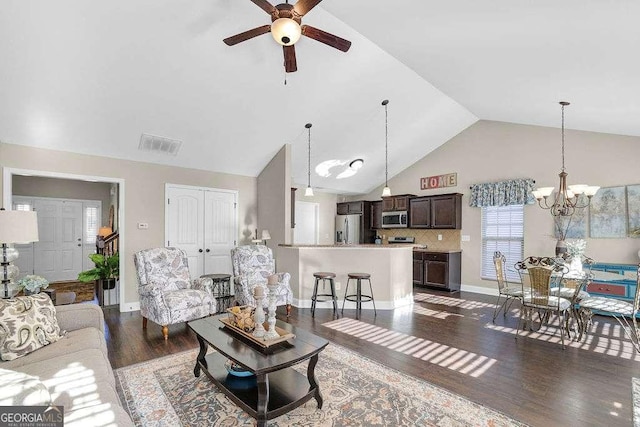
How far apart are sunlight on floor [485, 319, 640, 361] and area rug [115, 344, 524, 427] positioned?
Result: 84.2 inches

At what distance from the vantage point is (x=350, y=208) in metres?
8.88

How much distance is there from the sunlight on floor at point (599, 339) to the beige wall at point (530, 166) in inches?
60.0

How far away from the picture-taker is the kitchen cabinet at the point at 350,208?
28.4 feet

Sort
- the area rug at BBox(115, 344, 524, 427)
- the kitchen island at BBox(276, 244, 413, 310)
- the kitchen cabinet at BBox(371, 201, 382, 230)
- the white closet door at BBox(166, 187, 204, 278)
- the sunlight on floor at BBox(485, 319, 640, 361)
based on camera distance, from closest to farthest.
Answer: the area rug at BBox(115, 344, 524, 427)
the sunlight on floor at BBox(485, 319, 640, 361)
the kitchen island at BBox(276, 244, 413, 310)
the white closet door at BBox(166, 187, 204, 278)
the kitchen cabinet at BBox(371, 201, 382, 230)

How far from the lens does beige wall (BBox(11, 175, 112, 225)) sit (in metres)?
7.21

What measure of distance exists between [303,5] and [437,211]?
577cm

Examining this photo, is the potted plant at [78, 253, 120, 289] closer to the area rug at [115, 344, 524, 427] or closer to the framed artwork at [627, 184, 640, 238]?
the area rug at [115, 344, 524, 427]

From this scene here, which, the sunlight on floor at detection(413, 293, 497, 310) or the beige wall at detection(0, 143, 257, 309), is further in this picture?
the sunlight on floor at detection(413, 293, 497, 310)

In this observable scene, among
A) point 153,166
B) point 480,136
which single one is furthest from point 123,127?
point 480,136

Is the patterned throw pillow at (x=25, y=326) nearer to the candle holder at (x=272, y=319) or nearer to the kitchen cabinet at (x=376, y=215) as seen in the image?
the candle holder at (x=272, y=319)

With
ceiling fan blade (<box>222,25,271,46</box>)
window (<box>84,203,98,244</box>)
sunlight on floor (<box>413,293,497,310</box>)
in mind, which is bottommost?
sunlight on floor (<box>413,293,497,310</box>)

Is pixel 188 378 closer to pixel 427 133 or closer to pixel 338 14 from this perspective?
pixel 338 14

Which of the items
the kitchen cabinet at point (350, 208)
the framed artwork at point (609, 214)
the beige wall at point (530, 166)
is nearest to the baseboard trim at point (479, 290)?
the beige wall at point (530, 166)

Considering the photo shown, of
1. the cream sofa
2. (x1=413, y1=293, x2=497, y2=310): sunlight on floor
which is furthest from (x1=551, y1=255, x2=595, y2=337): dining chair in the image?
the cream sofa
